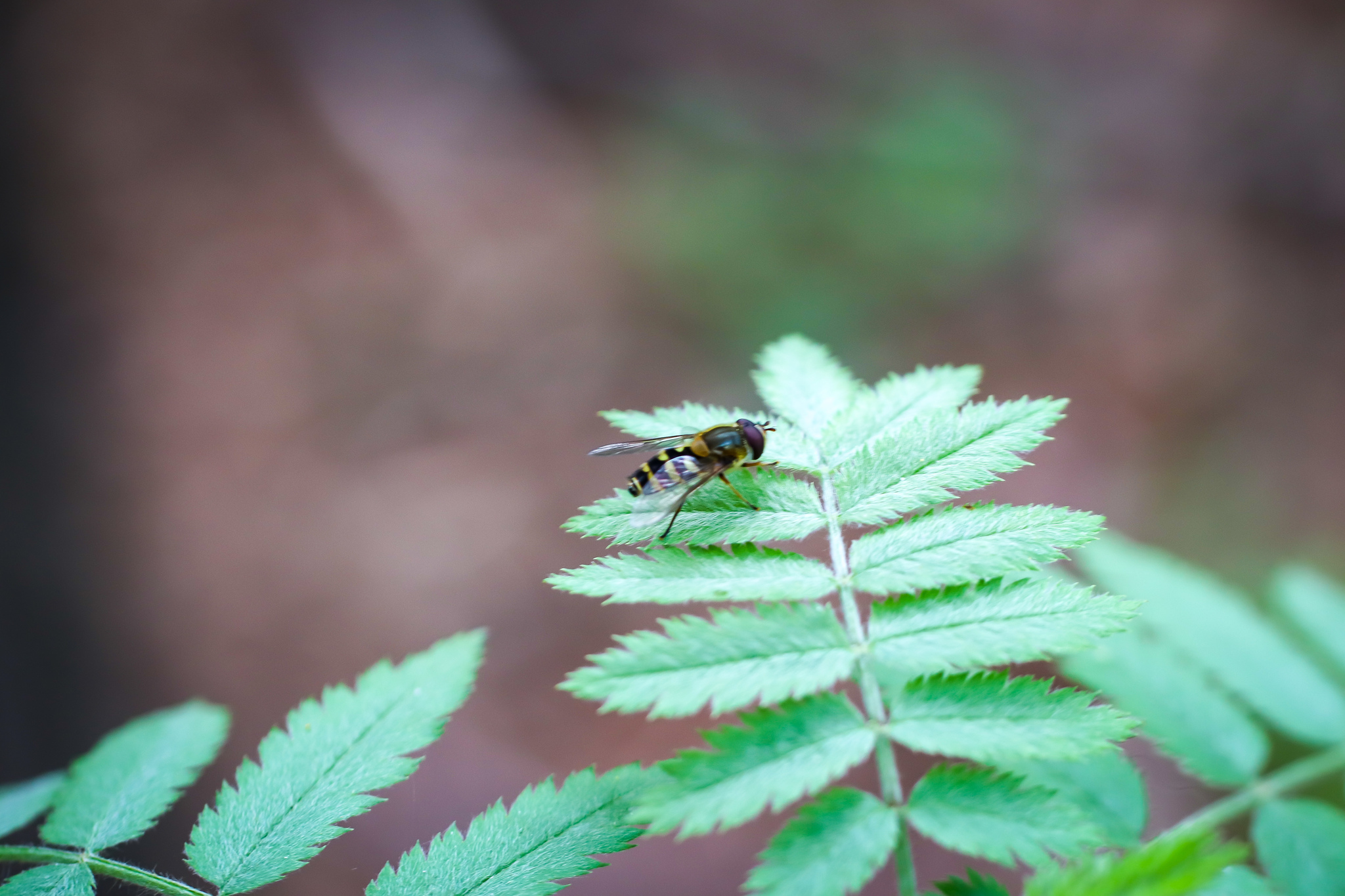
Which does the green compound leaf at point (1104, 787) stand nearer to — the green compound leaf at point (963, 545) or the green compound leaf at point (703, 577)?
the green compound leaf at point (963, 545)

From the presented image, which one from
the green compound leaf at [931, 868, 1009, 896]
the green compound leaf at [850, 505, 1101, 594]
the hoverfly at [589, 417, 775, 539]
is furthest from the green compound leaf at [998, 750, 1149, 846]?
the hoverfly at [589, 417, 775, 539]

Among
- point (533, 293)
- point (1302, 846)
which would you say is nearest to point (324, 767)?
point (1302, 846)

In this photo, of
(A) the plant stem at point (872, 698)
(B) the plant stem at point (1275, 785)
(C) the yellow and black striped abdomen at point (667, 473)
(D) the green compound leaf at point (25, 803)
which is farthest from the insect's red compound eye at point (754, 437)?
(D) the green compound leaf at point (25, 803)

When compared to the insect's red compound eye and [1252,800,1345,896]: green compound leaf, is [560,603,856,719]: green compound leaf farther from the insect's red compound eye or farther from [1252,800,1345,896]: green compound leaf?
[1252,800,1345,896]: green compound leaf

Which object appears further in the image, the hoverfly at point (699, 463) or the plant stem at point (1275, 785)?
the plant stem at point (1275, 785)

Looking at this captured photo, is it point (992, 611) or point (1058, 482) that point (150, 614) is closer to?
point (992, 611)
